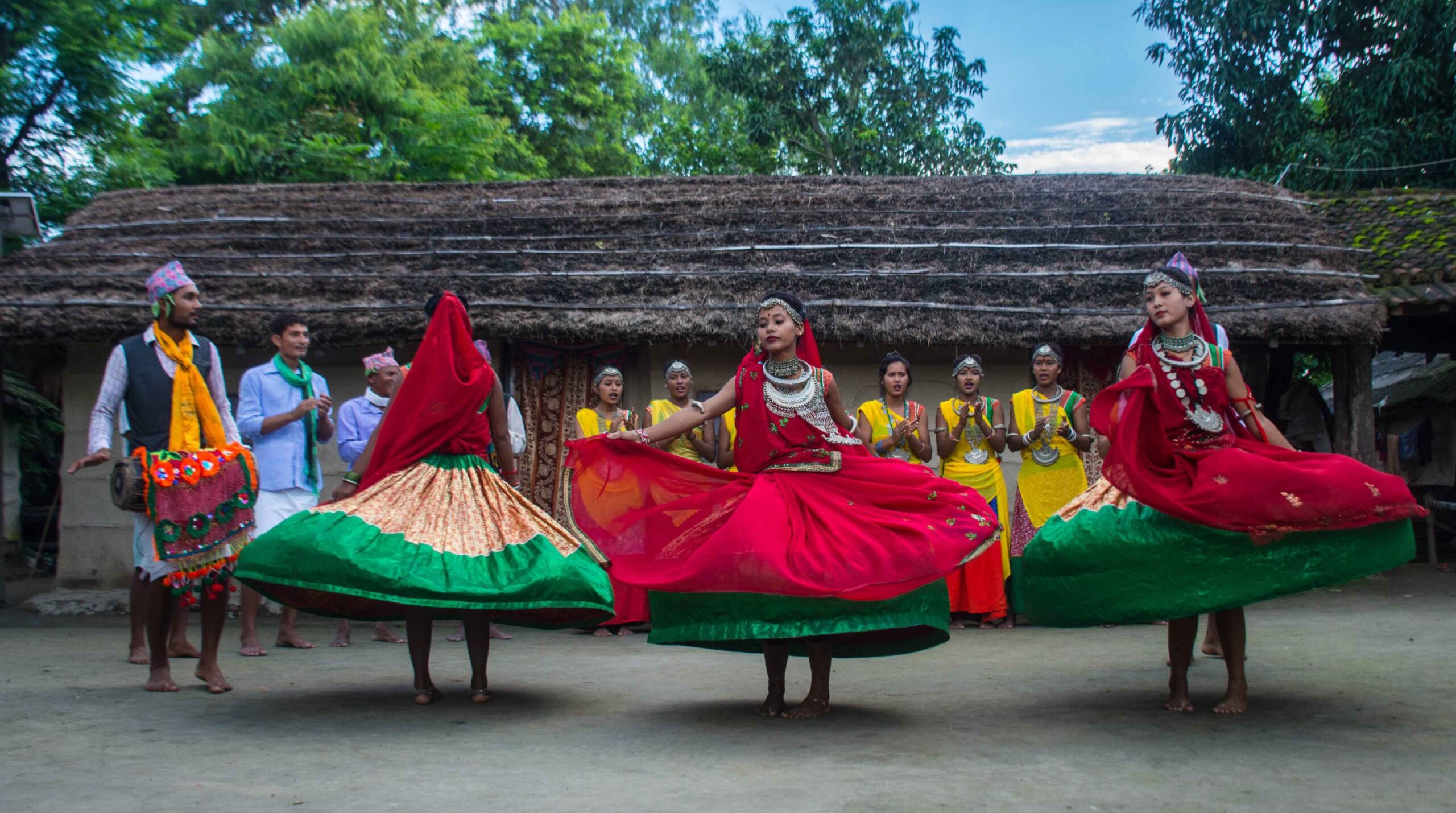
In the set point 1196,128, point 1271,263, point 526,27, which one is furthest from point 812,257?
point 526,27

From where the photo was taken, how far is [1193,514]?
15.3 ft

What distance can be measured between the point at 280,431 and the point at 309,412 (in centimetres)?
27

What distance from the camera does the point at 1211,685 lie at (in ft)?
18.5

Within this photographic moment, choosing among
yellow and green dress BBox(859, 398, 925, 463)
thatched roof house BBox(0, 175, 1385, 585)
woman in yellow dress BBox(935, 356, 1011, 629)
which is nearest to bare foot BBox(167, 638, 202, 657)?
thatched roof house BBox(0, 175, 1385, 585)

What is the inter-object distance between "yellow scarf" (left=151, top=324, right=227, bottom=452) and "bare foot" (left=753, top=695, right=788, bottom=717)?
Result: 2.76 metres

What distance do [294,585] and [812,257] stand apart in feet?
21.9

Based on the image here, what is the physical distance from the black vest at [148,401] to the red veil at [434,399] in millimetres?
1000

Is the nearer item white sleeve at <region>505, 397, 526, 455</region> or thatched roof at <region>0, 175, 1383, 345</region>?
white sleeve at <region>505, 397, 526, 455</region>

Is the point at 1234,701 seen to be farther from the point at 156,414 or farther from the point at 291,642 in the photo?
the point at 291,642

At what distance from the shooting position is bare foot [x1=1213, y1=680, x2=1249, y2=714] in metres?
4.89

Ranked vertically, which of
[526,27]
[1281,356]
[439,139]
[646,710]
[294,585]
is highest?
[526,27]

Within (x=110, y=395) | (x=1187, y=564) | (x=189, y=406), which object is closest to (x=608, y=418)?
(x=189, y=406)

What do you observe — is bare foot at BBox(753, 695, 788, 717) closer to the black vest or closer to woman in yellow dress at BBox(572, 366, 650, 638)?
the black vest

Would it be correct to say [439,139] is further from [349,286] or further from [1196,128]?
[1196,128]
